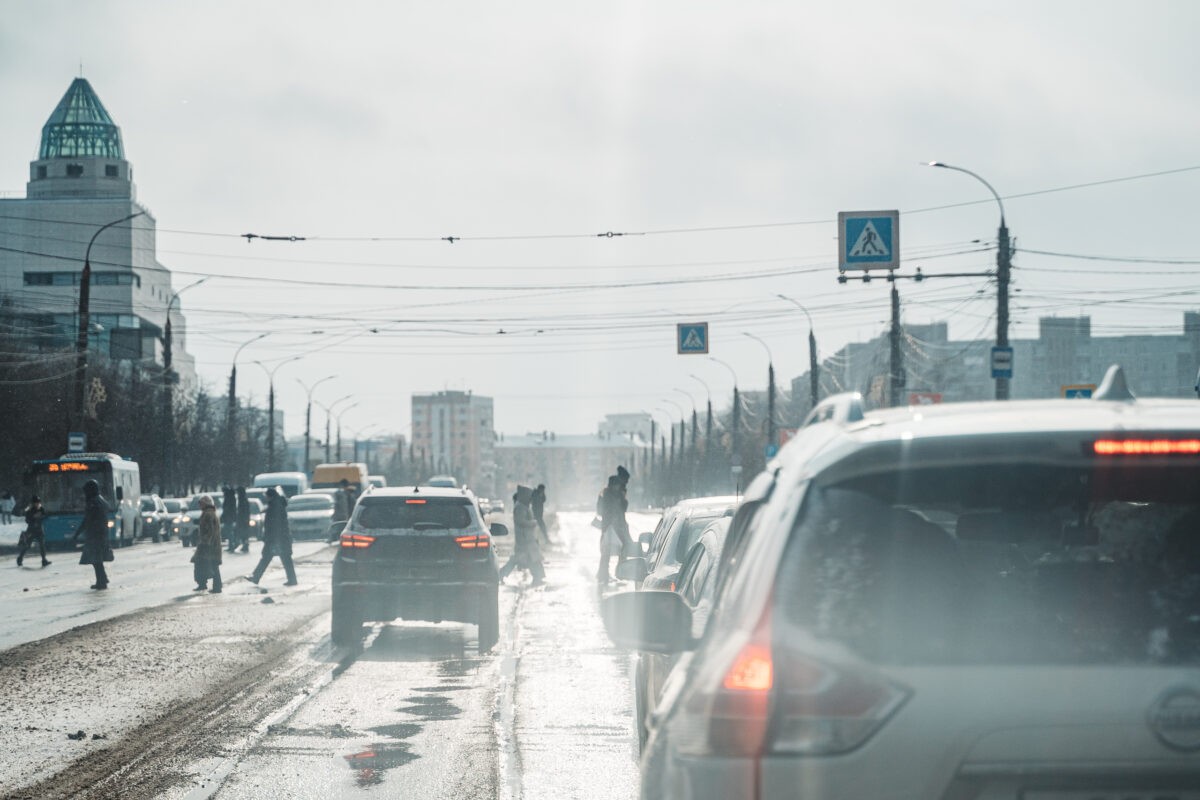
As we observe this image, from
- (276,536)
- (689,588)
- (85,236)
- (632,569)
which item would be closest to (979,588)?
(689,588)

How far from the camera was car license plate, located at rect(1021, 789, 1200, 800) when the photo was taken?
9.70ft

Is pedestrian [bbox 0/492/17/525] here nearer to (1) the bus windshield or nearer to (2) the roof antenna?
(1) the bus windshield

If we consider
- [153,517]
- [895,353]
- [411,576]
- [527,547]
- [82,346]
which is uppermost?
[82,346]

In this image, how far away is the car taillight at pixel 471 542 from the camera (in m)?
16.6

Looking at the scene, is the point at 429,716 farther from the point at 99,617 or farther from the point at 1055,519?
the point at 99,617

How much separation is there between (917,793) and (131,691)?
10.9 metres

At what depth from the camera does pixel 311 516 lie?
163 feet

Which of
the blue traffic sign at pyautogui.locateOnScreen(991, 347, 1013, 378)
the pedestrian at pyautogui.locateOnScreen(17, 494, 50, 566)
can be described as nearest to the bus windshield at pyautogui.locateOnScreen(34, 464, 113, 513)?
the pedestrian at pyautogui.locateOnScreen(17, 494, 50, 566)

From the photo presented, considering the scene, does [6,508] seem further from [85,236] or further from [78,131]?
[78,131]

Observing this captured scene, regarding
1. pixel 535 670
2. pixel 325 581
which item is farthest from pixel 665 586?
pixel 325 581

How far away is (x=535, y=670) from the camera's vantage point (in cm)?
1445

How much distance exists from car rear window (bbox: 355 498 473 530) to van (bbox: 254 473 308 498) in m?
48.5

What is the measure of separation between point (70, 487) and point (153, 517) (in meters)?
9.63

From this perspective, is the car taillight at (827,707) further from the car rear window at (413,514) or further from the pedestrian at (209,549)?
the pedestrian at (209,549)
